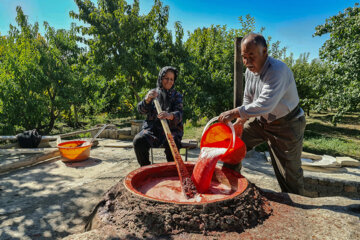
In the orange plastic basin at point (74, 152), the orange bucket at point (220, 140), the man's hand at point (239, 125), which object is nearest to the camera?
the orange bucket at point (220, 140)

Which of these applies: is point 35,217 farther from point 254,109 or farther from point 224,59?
point 224,59

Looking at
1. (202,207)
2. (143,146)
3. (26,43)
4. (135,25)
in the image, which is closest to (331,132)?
(135,25)

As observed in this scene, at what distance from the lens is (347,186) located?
3.84m

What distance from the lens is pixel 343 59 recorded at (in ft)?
23.0

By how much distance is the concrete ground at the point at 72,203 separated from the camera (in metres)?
1.76

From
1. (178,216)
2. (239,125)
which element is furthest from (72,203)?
(239,125)

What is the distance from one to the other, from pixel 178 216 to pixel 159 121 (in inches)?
81.4

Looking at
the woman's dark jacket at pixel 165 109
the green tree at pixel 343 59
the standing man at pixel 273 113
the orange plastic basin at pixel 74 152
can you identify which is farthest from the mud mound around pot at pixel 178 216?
the green tree at pixel 343 59

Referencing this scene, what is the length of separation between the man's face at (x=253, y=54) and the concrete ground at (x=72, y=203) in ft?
4.42

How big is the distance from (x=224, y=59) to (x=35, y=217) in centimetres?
756

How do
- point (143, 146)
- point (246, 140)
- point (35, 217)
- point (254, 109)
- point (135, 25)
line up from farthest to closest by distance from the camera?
point (135, 25)
point (143, 146)
point (246, 140)
point (35, 217)
point (254, 109)

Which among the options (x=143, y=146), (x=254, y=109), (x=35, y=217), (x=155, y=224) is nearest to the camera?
(x=155, y=224)

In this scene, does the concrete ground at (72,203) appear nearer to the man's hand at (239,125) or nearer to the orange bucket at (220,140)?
the orange bucket at (220,140)

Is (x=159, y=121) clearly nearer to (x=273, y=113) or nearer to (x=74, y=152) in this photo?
(x=273, y=113)
